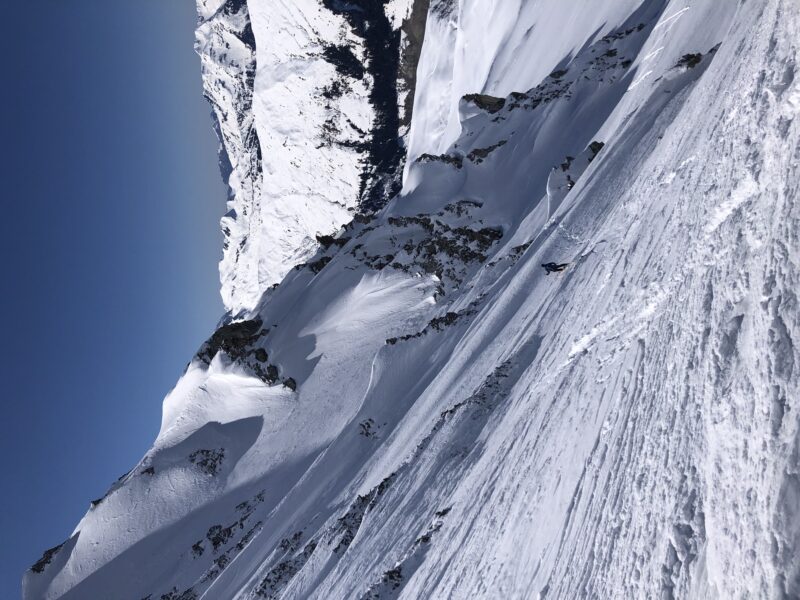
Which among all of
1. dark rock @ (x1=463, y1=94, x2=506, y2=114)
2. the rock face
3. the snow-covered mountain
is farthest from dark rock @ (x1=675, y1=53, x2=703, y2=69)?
the rock face

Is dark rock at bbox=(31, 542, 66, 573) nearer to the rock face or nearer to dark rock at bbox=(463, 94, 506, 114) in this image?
dark rock at bbox=(463, 94, 506, 114)

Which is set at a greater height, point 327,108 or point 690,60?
point 327,108

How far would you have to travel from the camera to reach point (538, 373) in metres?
9.23

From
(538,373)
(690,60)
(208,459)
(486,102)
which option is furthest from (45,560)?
(486,102)

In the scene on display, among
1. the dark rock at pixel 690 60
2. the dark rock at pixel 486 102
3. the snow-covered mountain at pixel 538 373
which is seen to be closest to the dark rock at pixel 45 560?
the snow-covered mountain at pixel 538 373

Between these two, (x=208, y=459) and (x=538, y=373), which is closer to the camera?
(x=538, y=373)

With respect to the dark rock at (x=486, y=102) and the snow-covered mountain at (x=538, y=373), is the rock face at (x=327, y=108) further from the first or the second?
the dark rock at (x=486, y=102)

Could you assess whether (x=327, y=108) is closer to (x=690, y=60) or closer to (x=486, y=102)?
(x=486, y=102)

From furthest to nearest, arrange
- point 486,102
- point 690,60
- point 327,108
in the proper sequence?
point 327,108 → point 486,102 → point 690,60

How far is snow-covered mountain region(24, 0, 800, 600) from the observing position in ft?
15.4

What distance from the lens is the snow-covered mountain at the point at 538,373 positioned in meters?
4.68

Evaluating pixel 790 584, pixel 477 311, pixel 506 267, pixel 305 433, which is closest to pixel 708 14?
pixel 506 267

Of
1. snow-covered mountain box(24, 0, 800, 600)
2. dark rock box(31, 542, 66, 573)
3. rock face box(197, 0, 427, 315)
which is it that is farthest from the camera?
rock face box(197, 0, 427, 315)

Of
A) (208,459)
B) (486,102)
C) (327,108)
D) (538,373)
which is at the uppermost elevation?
(327,108)
